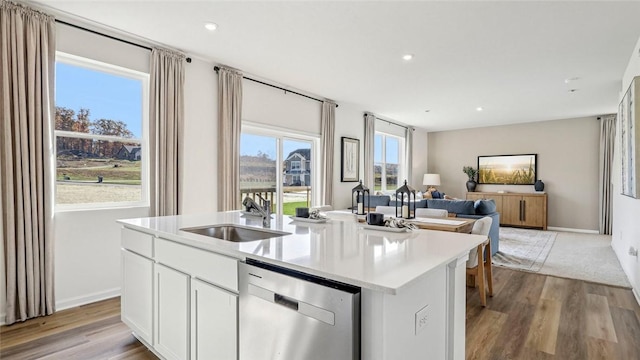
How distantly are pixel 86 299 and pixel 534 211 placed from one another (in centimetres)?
847

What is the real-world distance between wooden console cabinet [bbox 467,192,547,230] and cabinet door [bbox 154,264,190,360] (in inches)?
313

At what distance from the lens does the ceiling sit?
2.73 m

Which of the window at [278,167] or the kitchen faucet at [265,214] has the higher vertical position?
the window at [278,167]

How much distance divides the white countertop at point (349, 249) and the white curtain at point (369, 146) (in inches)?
178

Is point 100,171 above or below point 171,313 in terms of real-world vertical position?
above

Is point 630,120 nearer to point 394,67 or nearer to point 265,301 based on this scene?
point 394,67

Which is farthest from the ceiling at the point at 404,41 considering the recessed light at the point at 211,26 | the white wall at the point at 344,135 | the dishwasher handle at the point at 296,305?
the dishwasher handle at the point at 296,305

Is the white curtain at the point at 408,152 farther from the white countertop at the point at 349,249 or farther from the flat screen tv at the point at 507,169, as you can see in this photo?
the white countertop at the point at 349,249

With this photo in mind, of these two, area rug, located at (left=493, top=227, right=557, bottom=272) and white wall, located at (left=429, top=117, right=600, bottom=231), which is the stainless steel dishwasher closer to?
area rug, located at (left=493, top=227, right=557, bottom=272)

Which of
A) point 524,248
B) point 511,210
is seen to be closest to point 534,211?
point 511,210

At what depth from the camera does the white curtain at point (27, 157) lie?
103 inches

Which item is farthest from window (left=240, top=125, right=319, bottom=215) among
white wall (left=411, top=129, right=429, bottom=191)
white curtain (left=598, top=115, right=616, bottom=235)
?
white curtain (left=598, top=115, right=616, bottom=235)

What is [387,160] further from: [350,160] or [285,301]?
[285,301]

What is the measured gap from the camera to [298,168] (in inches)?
217
